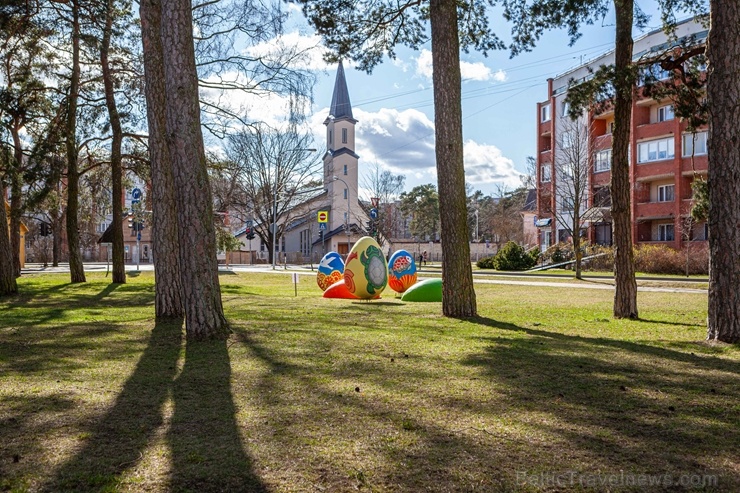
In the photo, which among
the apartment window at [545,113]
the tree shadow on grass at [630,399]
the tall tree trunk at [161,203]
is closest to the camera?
the tree shadow on grass at [630,399]

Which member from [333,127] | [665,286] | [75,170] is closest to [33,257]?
[333,127]

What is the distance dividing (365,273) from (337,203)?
200 feet

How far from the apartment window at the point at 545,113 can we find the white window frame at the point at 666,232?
14510 millimetres

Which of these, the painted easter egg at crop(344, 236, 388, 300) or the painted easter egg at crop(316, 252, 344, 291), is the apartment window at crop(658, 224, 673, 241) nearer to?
the painted easter egg at crop(316, 252, 344, 291)

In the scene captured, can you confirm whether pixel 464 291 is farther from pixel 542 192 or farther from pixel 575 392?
pixel 542 192

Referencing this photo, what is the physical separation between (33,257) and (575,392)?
77.7 m

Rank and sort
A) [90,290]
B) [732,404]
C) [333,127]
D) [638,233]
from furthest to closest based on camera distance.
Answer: [333,127], [638,233], [90,290], [732,404]

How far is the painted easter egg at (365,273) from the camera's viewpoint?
16453 mm

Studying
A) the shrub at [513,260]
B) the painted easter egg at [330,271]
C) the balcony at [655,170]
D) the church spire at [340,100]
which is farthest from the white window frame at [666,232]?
the church spire at [340,100]

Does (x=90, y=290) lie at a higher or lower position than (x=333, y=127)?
lower

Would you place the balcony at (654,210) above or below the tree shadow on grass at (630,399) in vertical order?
above

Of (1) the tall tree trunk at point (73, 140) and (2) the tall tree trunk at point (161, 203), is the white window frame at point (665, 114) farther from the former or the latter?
(2) the tall tree trunk at point (161, 203)

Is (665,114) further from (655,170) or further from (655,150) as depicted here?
(655,170)

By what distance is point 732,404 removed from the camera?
16.4 ft
